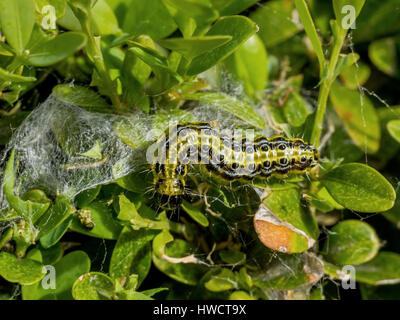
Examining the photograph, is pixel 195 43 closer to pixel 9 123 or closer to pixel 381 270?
pixel 9 123

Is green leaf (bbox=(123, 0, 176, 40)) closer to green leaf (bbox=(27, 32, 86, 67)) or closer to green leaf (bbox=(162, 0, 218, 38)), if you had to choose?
green leaf (bbox=(162, 0, 218, 38))

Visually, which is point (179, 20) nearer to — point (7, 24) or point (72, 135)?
point (7, 24)

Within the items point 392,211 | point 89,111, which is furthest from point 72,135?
point 392,211

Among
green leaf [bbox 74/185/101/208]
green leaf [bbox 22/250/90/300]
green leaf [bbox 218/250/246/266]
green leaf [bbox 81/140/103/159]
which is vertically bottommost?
green leaf [bbox 218/250/246/266]

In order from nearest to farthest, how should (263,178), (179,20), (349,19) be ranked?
(179,20) → (349,19) → (263,178)

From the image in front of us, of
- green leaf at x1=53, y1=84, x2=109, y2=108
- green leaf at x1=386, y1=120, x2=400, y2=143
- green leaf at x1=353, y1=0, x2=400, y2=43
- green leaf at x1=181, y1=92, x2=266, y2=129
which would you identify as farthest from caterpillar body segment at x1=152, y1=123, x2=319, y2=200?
green leaf at x1=353, y1=0, x2=400, y2=43

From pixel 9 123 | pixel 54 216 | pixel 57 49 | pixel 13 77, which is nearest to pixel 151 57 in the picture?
pixel 57 49

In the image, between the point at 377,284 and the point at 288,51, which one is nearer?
the point at 377,284

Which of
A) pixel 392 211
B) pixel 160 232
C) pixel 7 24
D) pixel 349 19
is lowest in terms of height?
pixel 392 211
